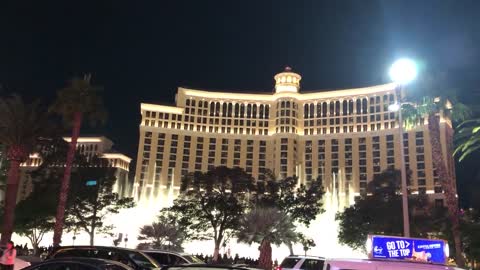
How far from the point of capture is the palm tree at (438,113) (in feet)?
Answer: 97.2

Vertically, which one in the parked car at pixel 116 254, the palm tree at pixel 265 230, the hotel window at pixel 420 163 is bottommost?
the parked car at pixel 116 254

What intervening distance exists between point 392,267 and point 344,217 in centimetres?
5517

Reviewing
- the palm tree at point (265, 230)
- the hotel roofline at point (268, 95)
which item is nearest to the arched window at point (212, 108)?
the hotel roofline at point (268, 95)

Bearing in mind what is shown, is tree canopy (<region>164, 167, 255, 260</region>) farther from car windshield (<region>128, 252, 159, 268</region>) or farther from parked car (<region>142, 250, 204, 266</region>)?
car windshield (<region>128, 252, 159, 268</region>)

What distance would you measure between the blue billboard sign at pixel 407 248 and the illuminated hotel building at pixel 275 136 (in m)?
95.1

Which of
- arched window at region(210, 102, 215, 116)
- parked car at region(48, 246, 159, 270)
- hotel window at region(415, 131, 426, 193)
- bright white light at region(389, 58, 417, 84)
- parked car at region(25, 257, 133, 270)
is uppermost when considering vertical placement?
arched window at region(210, 102, 215, 116)

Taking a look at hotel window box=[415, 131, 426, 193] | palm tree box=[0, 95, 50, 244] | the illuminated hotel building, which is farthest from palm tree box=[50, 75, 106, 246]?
hotel window box=[415, 131, 426, 193]

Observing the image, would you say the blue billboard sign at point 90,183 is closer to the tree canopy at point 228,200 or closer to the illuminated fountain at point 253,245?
the tree canopy at point 228,200

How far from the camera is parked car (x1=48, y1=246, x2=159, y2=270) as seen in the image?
45.3 feet

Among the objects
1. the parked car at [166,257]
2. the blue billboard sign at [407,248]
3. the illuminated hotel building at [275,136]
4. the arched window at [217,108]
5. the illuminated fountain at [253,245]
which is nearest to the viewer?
the blue billboard sign at [407,248]

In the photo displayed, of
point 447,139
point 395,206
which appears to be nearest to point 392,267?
point 395,206

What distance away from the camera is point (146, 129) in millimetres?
114750

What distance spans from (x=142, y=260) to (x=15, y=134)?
73.6ft

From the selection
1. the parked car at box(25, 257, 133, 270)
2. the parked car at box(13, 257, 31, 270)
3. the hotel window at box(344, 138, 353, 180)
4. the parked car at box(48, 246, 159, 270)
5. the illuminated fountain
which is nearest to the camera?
the parked car at box(25, 257, 133, 270)
